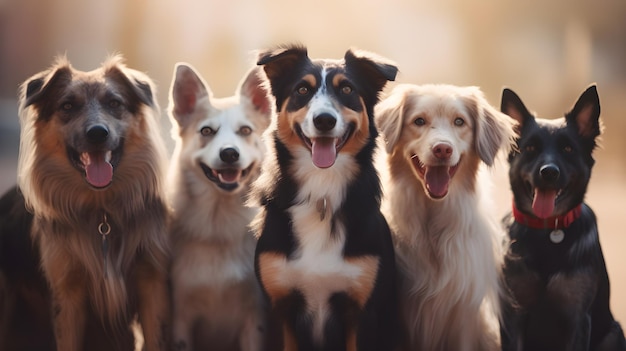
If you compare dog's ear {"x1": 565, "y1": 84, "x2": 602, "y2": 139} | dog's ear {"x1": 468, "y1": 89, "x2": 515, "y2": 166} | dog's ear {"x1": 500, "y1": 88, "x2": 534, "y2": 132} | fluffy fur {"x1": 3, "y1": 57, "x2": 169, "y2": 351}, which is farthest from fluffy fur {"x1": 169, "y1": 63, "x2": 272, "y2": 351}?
dog's ear {"x1": 565, "y1": 84, "x2": 602, "y2": 139}

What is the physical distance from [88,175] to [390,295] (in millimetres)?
1527

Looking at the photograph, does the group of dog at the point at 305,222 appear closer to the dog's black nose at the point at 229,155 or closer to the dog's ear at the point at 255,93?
the dog's black nose at the point at 229,155

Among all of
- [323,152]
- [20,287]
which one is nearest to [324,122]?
[323,152]

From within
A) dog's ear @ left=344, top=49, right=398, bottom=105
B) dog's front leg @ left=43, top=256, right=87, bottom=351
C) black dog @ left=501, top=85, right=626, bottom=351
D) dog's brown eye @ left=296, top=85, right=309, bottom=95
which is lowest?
dog's front leg @ left=43, top=256, right=87, bottom=351

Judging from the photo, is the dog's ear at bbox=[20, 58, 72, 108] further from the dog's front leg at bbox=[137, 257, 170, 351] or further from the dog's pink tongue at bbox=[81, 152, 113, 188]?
the dog's front leg at bbox=[137, 257, 170, 351]

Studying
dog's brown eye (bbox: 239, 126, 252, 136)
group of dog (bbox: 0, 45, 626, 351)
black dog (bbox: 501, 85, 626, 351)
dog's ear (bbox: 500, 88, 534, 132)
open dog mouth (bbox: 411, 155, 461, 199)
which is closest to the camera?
group of dog (bbox: 0, 45, 626, 351)

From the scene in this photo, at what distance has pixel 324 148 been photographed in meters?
3.25

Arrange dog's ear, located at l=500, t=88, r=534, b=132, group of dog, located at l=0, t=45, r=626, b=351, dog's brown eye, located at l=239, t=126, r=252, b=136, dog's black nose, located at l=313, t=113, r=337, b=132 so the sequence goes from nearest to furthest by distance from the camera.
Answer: dog's black nose, located at l=313, t=113, r=337, b=132
group of dog, located at l=0, t=45, r=626, b=351
dog's ear, located at l=500, t=88, r=534, b=132
dog's brown eye, located at l=239, t=126, r=252, b=136

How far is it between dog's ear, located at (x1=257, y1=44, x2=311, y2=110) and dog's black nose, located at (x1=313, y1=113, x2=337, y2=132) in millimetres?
383

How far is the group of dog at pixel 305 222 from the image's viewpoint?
3.36 m

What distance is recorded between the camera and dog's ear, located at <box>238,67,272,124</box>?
406 centimetres

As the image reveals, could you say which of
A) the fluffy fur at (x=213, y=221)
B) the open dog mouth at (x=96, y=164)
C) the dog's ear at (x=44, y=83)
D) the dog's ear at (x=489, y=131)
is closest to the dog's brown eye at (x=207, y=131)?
the fluffy fur at (x=213, y=221)

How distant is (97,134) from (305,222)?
3.41ft

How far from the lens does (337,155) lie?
3371 mm
